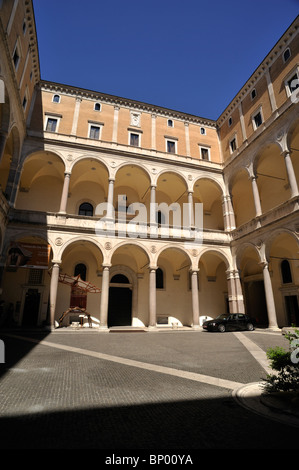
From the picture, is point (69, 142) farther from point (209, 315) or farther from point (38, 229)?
point (209, 315)

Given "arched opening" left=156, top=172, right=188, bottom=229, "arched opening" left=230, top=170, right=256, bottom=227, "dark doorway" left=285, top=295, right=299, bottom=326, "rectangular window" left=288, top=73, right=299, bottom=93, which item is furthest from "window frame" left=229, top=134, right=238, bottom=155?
"dark doorway" left=285, top=295, right=299, bottom=326

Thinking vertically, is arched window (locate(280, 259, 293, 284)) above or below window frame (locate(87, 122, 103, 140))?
below

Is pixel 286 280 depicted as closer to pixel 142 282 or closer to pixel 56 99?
pixel 142 282

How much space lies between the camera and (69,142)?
18656 mm

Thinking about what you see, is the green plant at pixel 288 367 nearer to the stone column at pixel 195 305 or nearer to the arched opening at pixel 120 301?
the stone column at pixel 195 305

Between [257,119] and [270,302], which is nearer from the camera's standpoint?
[270,302]

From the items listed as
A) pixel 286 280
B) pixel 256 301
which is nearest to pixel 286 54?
pixel 286 280

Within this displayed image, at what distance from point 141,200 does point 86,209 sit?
481 cm

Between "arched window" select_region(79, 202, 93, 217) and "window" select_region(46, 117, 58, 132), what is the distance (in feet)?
19.9

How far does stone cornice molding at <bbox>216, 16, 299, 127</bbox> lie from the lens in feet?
53.6

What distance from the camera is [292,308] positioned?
59.3ft

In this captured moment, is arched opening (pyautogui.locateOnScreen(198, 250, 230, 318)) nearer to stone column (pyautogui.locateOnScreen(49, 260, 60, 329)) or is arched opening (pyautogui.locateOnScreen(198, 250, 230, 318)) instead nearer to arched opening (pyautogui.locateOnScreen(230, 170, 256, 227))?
arched opening (pyautogui.locateOnScreen(230, 170, 256, 227))

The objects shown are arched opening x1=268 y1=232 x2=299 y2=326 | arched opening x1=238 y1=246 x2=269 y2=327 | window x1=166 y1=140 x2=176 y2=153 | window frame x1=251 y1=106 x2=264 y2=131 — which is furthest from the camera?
window x1=166 y1=140 x2=176 y2=153

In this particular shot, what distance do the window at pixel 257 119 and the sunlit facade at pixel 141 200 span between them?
83mm
